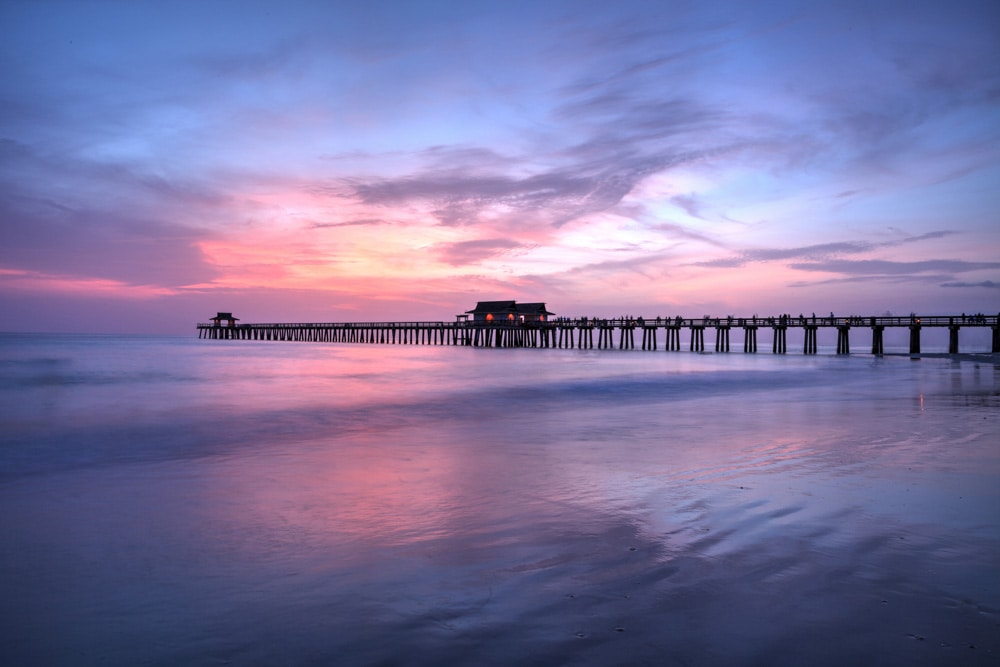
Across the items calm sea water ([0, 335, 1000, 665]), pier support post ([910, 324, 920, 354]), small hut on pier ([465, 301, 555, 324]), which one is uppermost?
small hut on pier ([465, 301, 555, 324])

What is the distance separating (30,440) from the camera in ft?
35.0

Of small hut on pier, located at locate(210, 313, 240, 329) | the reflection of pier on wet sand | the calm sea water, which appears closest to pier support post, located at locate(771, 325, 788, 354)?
the reflection of pier on wet sand

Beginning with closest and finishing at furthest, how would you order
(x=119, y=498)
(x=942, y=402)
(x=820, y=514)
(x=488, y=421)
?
(x=820, y=514) → (x=119, y=498) → (x=488, y=421) → (x=942, y=402)

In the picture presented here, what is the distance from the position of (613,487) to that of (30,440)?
32.4ft

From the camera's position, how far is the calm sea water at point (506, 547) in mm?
3191

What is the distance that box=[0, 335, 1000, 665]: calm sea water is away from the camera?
319 centimetres

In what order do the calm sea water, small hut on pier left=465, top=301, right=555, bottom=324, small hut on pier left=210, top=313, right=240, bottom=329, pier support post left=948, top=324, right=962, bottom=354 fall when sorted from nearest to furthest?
the calm sea water, pier support post left=948, top=324, right=962, bottom=354, small hut on pier left=465, top=301, right=555, bottom=324, small hut on pier left=210, top=313, right=240, bottom=329

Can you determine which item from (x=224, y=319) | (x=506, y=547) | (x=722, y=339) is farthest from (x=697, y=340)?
(x=224, y=319)

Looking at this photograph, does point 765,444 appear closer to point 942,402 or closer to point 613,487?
point 613,487

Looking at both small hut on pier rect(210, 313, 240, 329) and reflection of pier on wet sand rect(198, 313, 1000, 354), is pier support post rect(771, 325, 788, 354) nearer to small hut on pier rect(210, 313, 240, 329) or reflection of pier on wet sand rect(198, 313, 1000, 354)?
reflection of pier on wet sand rect(198, 313, 1000, 354)

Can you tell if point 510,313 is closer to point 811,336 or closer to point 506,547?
point 811,336

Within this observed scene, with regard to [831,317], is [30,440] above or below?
below

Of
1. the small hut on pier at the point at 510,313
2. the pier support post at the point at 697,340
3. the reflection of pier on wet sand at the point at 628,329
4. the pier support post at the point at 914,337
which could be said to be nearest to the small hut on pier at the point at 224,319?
the reflection of pier on wet sand at the point at 628,329

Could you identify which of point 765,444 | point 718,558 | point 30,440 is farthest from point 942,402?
point 30,440
